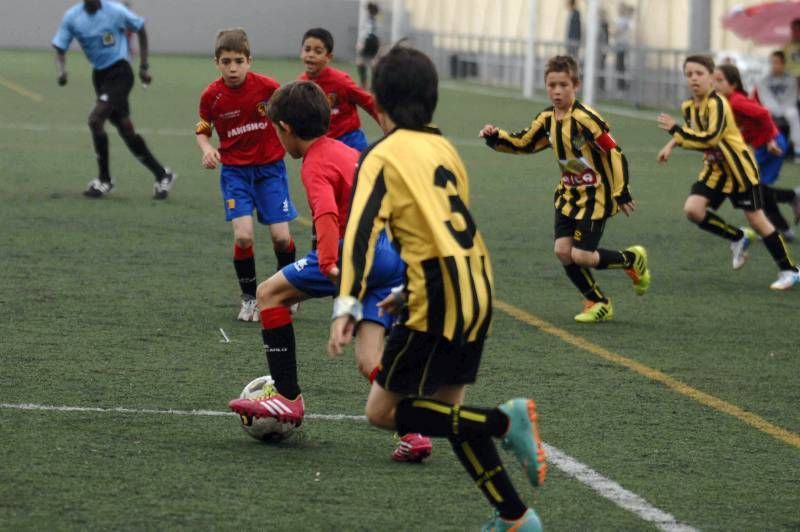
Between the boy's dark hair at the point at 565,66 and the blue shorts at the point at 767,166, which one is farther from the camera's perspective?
the blue shorts at the point at 767,166

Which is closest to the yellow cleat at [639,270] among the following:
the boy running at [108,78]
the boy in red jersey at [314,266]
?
the boy in red jersey at [314,266]

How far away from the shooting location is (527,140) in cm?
930

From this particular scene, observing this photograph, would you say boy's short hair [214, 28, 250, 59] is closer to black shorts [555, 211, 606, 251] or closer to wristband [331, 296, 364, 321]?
black shorts [555, 211, 606, 251]

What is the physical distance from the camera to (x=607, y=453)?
21.0ft

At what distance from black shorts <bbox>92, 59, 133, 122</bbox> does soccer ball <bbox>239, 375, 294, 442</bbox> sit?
31.3 feet

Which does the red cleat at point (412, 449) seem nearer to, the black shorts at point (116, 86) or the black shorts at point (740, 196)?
the black shorts at point (740, 196)

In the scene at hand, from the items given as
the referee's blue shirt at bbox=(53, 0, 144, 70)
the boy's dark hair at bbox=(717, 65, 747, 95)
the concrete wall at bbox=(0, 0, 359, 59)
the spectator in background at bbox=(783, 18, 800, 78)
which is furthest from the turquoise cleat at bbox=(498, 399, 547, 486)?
the concrete wall at bbox=(0, 0, 359, 59)

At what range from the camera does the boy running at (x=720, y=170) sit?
1105cm

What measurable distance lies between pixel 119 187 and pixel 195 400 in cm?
982

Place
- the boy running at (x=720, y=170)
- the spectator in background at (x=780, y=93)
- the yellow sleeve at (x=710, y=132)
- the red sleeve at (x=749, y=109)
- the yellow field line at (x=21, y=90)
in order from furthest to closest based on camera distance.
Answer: the yellow field line at (x=21, y=90) < the spectator in background at (x=780, y=93) < the red sleeve at (x=749, y=109) < the boy running at (x=720, y=170) < the yellow sleeve at (x=710, y=132)

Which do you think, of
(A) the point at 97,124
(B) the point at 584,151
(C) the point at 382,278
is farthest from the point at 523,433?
(A) the point at 97,124

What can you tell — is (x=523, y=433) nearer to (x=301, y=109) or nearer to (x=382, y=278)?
(x=382, y=278)

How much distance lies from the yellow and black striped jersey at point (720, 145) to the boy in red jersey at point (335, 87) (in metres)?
2.41

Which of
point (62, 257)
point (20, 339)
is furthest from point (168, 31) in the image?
point (20, 339)
